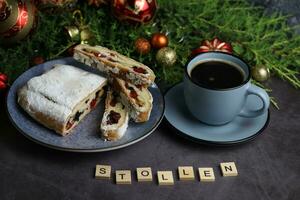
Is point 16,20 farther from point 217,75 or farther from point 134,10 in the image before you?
point 217,75

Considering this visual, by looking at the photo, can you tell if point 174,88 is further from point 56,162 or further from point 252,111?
point 56,162

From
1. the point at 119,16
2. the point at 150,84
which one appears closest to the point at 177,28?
the point at 119,16

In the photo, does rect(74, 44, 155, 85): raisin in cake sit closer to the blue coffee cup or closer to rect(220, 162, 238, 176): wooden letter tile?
the blue coffee cup

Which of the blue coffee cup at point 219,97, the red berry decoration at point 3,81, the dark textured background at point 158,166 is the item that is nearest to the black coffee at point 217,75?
the blue coffee cup at point 219,97

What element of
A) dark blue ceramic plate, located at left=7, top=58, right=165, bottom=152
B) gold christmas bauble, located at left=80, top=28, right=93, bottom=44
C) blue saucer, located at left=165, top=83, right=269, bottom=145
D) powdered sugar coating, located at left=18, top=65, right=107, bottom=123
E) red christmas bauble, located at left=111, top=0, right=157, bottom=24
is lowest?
blue saucer, located at left=165, top=83, right=269, bottom=145

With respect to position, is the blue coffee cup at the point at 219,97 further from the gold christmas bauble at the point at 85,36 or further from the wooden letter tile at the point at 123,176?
the gold christmas bauble at the point at 85,36

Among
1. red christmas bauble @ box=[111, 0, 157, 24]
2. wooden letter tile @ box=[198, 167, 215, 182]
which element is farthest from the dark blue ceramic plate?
red christmas bauble @ box=[111, 0, 157, 24]
